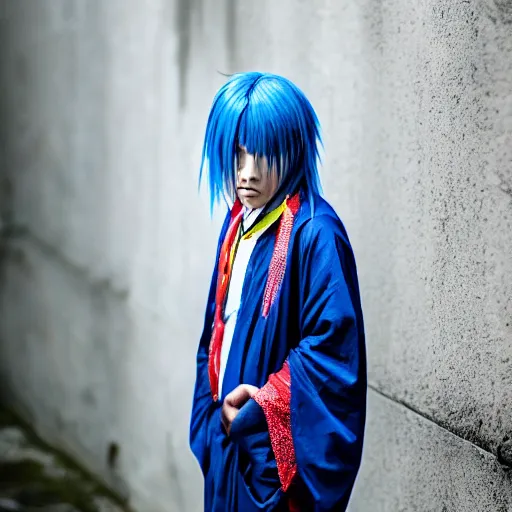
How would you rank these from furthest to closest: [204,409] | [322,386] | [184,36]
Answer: [184,36]
[204,409]
[322,386]

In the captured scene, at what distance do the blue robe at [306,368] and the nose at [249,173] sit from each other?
0.41ft

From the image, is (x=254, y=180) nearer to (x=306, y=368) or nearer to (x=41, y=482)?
(x=306, y=368)

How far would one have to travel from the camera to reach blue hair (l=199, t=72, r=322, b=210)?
2.47 meters

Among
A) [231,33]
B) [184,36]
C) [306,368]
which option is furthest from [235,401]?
[184,36]

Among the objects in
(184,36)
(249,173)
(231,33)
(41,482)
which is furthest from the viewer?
(41,482)

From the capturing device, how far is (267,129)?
247cm

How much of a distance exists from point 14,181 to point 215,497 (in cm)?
345

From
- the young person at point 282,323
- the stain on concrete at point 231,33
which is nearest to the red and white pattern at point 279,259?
the young person at point 282,323

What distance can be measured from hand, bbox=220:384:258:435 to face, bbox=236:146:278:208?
16.9 inches

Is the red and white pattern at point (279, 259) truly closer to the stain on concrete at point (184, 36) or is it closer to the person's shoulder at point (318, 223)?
the person's shoulder at point (318, 223)

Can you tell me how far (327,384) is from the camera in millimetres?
2404

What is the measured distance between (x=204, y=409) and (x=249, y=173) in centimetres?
62

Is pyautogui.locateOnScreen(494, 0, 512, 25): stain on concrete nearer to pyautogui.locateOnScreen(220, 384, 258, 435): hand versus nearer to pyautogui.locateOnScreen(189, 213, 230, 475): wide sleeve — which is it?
pyautogui.locateOnScreen(189, 213, 230, 475): wide sleeve

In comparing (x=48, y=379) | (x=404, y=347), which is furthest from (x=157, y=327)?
(x=404, y=347)
